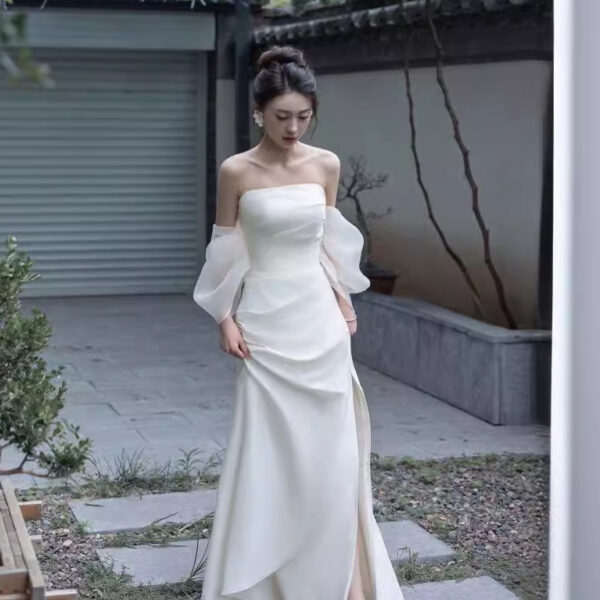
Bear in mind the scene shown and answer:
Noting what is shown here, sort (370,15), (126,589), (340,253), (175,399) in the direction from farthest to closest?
1. (370,15)
2. (175,399)
3. (126,589)
4. (340,253)

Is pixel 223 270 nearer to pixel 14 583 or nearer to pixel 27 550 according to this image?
pixel 27 550

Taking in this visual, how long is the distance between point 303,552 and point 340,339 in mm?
666

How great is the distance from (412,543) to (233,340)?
1.46 metres

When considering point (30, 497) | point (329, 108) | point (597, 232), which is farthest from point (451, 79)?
point (597, 232)

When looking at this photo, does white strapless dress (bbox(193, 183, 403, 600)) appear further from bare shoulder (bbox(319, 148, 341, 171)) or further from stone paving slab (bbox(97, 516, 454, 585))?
stone paving slab (bbox(97, 516, 454, 585))

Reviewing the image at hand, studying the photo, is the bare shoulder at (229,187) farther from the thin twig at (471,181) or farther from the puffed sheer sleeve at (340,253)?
the thin twig at (471,181)

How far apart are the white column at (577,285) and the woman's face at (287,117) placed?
39.3 inches

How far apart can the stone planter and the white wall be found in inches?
14.8

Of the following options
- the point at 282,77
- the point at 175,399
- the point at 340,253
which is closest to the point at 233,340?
the point at 340,253

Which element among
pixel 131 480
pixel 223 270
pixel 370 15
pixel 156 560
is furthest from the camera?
pixel 370 15

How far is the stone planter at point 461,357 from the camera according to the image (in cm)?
691

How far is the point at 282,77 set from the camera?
3.70 metres

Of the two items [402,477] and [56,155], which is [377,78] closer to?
[56,155]

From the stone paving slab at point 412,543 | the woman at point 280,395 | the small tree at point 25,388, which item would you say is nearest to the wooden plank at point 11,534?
the small tree at point 25,388
